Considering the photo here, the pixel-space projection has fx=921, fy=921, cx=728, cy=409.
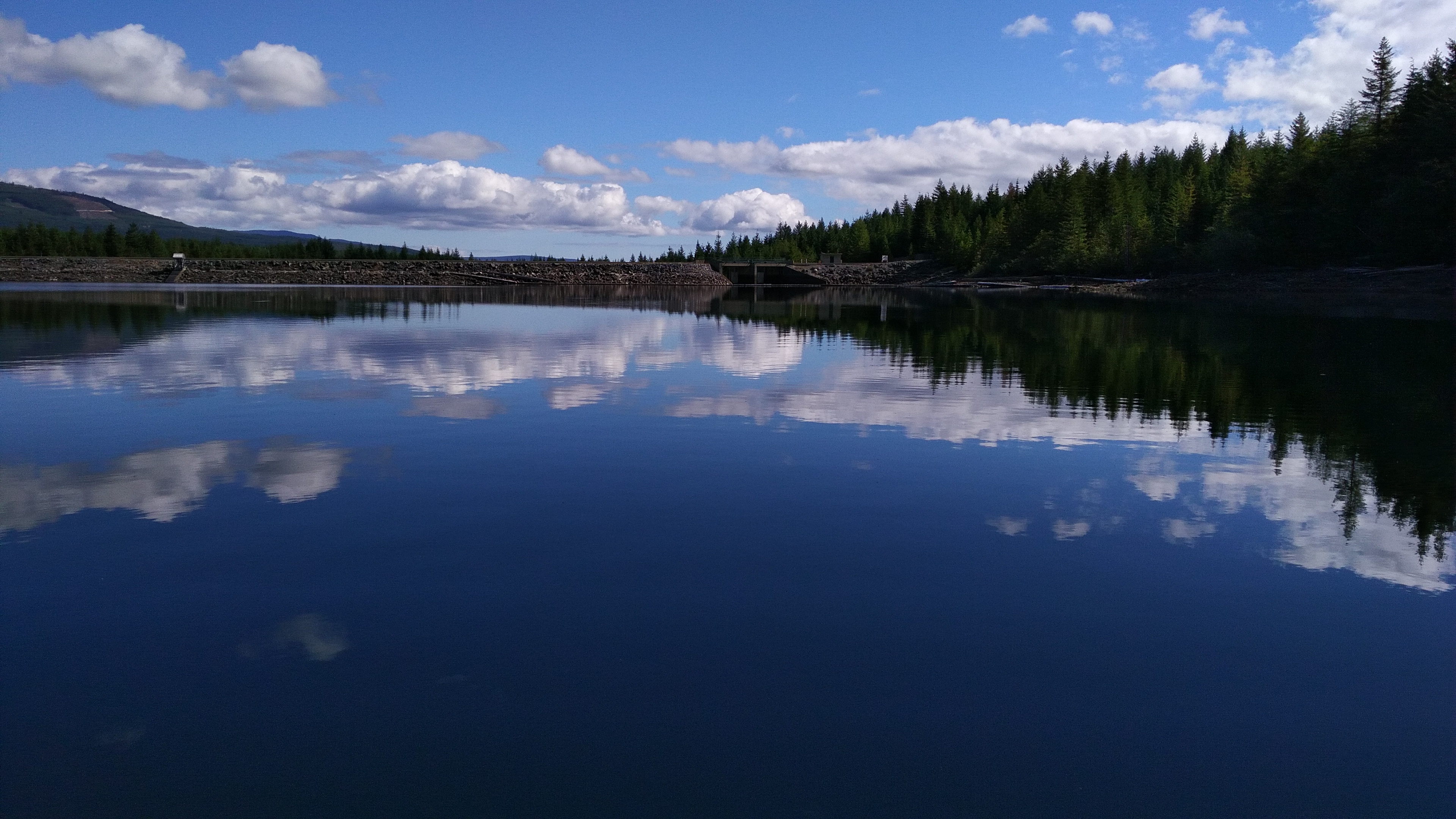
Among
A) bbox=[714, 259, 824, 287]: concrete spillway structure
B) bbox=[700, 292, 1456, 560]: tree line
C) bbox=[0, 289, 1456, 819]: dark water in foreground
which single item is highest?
bbox=[714, 259, 824, 287]: concrete spillway structure

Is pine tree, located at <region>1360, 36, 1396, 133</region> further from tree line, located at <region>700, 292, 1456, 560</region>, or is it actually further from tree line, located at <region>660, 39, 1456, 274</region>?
tree line, located at <region>700, 292, 1456, 560</region>

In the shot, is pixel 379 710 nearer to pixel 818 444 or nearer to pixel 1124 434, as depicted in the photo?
pixel 818 444

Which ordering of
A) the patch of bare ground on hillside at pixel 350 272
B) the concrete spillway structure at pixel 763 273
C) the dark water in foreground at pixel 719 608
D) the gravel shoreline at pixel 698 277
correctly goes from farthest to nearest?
the concrete spillway structure at pixel 763 273, the patch of bare ground on hillside at pixel 350 272, the gravel shoreline at pixel 698 277, the dark water in foreground at pixel 719 608

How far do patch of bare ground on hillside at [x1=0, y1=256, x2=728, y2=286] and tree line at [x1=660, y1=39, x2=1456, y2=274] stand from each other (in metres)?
60.7

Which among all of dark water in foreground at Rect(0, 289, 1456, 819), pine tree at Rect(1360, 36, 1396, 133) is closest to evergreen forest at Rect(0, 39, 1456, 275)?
pine tree at Rect(1360, 36, 1396, 133)

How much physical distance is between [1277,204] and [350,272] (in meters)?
130

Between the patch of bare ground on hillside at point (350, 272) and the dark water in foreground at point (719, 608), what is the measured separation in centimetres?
12693

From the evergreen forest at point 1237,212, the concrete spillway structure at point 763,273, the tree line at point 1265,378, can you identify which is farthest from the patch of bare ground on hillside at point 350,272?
the tree line at point 1265,378

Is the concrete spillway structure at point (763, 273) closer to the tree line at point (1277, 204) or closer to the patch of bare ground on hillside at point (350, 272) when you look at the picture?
the patch of bare ground on hillside at point (350, 272)

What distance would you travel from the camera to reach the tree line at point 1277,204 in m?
81.0

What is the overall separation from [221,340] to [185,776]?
34.1 metres

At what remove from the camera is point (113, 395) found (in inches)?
816

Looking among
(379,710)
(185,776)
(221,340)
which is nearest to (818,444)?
(379,710)

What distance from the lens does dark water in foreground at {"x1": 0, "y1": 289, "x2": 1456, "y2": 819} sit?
19.2 feet
